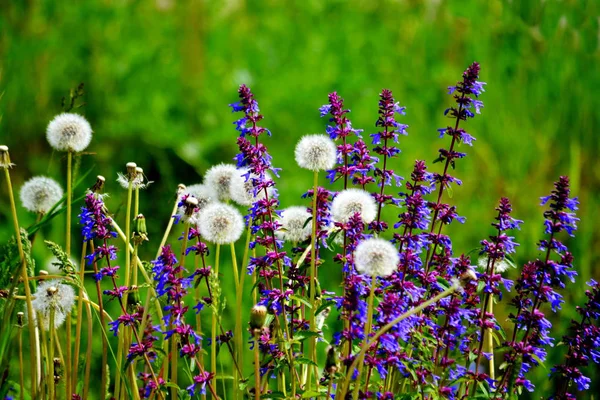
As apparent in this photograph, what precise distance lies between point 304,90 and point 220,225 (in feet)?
14.2

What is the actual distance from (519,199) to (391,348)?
3.43m

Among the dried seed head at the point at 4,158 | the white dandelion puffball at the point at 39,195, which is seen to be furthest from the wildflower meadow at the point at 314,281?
the white dandelion puffball at the point at 39,195

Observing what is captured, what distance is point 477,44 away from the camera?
563 centimetres

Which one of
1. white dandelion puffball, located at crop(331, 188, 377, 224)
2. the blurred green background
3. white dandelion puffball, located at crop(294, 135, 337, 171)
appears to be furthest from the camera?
the blurred green background

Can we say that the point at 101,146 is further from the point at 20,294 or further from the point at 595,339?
the point at 595,339

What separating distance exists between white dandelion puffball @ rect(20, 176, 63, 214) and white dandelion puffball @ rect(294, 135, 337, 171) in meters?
0.85

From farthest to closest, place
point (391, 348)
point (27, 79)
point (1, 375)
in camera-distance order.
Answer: point (27, 79) < point (1, 375) < point (391, 348)

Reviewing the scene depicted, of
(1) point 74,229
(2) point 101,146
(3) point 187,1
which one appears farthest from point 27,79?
(3) point 187,1

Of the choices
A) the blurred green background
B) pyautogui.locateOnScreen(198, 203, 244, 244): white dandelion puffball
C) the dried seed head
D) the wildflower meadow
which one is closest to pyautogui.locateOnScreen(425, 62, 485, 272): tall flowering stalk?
the wildflower meadow

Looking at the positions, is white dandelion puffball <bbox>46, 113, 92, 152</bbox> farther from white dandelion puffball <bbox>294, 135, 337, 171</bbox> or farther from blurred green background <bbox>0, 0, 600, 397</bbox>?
blurred green background <bbox>0, 0, 600, 397</bbox>

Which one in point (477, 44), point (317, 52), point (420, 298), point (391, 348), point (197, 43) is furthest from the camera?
point (317, 52)

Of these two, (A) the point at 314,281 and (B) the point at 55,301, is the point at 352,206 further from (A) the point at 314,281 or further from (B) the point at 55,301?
(B) the point at 55,301

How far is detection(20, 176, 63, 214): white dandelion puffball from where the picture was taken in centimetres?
219

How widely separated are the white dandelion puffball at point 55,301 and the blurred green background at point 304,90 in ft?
8.11
